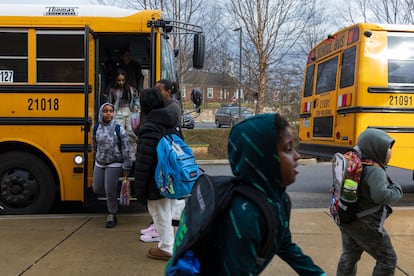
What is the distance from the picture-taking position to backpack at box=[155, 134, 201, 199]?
3969mm

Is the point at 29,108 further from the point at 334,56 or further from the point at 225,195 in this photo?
the point at 334,56

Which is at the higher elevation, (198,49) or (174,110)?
(198,49)

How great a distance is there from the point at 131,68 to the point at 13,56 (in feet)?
5.63

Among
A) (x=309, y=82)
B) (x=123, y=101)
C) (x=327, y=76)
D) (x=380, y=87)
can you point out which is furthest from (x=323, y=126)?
(x=123, y=101)

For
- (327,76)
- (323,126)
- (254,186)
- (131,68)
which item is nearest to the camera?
(254,186)

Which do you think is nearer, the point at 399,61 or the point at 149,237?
the point at 149,237

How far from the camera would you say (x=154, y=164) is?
4117mm

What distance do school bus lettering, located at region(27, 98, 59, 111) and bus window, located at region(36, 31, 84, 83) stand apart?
261 mm

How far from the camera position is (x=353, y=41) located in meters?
7.46

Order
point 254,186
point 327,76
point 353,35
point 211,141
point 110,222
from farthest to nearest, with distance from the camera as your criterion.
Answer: point 211,141, point 327,76, point 353,35, point 110,222, point 254,186

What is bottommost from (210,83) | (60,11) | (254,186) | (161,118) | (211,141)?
(211,141)

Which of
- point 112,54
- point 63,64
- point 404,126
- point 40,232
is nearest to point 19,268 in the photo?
point 40,232

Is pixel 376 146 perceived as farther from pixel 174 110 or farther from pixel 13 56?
pixel 13 56

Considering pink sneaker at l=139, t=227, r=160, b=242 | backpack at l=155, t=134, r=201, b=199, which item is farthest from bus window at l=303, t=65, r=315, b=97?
backpack at l=155, t=134, r=201, b=199
